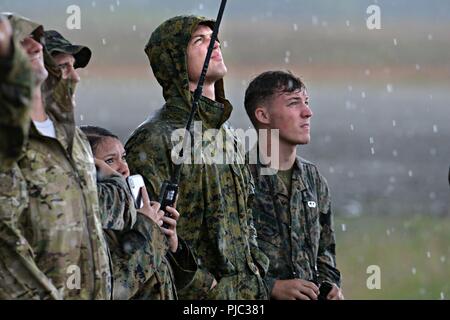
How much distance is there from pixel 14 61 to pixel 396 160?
64.9ft

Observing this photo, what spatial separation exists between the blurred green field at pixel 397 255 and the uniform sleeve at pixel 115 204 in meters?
8.71

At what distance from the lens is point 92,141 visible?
8133 mm

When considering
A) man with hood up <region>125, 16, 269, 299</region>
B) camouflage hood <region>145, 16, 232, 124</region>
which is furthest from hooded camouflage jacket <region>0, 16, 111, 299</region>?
camouflage hood <region>145, 16, 232, 124</region>

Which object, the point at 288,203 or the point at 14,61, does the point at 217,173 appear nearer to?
the point at 288,203

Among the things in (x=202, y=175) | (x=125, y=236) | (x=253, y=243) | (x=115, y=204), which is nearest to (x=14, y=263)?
(x=115, y=204)

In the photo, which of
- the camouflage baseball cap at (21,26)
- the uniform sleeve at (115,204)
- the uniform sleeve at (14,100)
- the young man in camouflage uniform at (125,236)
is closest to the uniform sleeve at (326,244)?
the young man in camouflage uniform at (125,236)

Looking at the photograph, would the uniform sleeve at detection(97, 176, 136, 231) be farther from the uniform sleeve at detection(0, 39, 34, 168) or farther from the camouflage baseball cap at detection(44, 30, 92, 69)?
the uniform sleeve at detection(0, 39, 34, 168)

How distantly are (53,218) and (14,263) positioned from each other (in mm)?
271

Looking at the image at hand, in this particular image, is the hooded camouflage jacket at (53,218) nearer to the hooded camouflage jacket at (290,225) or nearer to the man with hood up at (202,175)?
the man with hood up at (202,175)

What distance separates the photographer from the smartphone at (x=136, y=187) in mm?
7902

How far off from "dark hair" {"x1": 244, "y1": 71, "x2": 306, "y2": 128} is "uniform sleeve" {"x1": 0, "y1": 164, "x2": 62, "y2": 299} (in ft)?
10.7

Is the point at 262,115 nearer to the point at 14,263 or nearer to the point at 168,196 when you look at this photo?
the point at 168,196

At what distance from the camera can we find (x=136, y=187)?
7.93 metres
